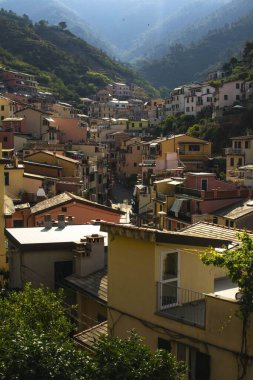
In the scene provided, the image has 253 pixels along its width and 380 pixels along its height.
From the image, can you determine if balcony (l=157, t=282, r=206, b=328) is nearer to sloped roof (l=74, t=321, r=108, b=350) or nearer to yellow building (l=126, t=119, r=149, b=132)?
sloped roof (l=74, t=321, r=108, b=350)

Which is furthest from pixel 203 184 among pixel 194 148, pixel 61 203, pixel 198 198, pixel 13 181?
pixel 194 148

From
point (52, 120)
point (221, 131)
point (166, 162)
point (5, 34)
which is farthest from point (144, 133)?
point (5, 34)

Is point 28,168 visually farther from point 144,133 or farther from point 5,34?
point 5,34

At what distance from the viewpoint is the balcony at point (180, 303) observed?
1145 cm

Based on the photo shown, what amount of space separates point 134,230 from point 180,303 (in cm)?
175

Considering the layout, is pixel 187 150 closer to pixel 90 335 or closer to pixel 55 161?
pixel 55 161

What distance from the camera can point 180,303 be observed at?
12242mm

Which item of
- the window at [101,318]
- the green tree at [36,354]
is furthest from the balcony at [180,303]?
the window at [101,318]

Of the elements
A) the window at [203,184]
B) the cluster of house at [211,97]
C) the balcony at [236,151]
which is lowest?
the window at [203,184]

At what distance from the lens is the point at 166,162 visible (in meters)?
64.6

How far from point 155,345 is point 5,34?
176050 mm

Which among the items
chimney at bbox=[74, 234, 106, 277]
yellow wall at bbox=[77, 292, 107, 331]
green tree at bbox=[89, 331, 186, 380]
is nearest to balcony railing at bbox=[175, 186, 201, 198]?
chimney at bbox=[74, 234, 106, 277]

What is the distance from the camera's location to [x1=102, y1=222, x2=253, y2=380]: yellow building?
34.5 ft

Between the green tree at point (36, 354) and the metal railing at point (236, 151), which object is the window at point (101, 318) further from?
the metal railing at point (236, 151)
